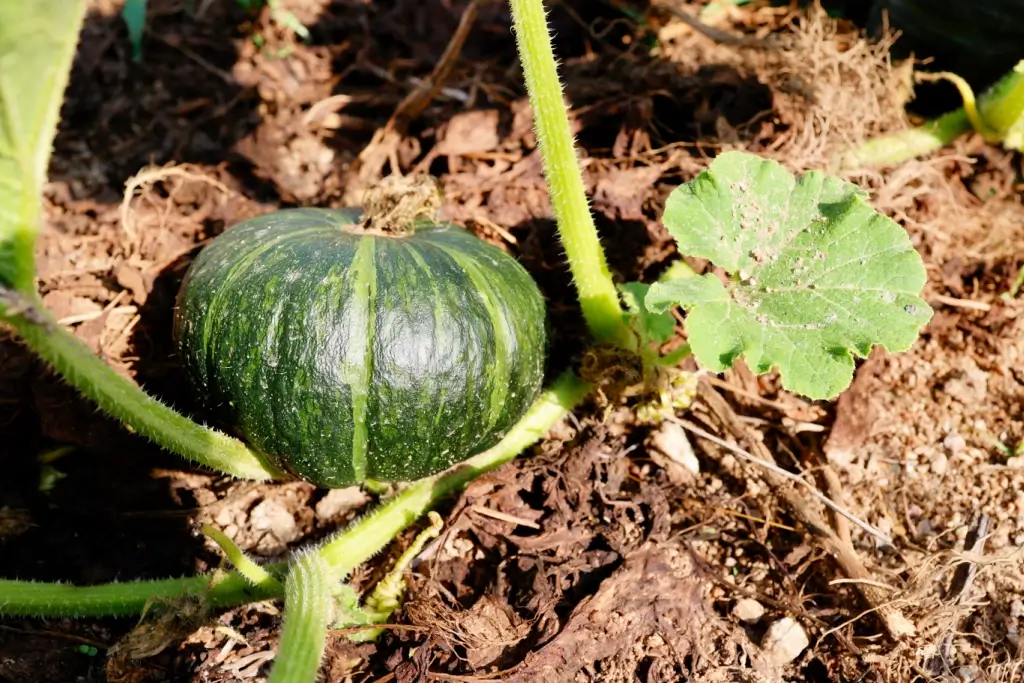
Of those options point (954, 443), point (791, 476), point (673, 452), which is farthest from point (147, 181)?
point (954, 443)

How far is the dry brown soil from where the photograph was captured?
2.50 m

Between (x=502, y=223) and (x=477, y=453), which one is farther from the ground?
(x=502, y=223)

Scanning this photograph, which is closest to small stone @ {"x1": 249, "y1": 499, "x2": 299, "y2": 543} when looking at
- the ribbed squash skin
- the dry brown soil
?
the dry brown soil

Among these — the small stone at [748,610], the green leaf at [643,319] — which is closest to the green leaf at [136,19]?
the green leaf at [643,319]

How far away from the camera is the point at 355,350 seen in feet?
7.55

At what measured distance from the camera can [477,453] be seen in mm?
2619

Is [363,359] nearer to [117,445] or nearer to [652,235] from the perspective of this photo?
[117,445]

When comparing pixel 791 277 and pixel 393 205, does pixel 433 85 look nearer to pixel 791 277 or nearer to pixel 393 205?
pixel 393 205

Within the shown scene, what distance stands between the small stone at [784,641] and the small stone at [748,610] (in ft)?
0.18

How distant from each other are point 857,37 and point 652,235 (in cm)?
143

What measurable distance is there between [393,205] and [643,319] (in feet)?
2.79

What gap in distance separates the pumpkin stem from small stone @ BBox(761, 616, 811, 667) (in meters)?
1.59

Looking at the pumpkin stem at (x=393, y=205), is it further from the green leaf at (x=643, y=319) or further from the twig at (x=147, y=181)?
the twig at (x=147, y=181)

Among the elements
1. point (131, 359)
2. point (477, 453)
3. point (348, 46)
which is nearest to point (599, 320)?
Answer: point (477, 453)
